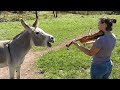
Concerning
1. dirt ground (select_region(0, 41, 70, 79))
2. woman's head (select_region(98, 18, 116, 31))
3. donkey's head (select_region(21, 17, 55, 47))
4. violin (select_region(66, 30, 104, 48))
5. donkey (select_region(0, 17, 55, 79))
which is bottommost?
dirt ground (select_region(0, 41, 70, 79))

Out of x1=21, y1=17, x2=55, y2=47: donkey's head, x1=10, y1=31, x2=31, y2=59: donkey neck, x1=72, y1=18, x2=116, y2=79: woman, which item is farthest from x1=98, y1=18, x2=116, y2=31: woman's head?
x1=10, y1=31, x2=31, y2=59: donkey neck

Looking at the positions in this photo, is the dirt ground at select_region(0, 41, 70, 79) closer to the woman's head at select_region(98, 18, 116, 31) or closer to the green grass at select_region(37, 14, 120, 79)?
the green grass at select_region(37, 14, 120, 79)

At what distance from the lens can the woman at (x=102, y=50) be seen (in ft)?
12.6

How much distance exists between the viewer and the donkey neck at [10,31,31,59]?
231 inches

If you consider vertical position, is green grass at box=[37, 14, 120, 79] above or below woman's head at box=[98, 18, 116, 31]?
below

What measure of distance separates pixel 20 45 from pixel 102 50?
2428 millimetres

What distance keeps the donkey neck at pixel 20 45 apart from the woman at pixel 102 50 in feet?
7.13

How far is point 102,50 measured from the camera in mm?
3990

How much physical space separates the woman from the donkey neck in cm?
217

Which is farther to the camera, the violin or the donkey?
the donkey

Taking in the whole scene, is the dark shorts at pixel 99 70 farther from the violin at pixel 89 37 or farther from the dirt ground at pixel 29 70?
the dirt ground at pixel 29 70

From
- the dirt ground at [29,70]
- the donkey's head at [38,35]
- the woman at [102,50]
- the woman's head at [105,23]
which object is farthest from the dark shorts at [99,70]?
the dirt ground at [29,70]

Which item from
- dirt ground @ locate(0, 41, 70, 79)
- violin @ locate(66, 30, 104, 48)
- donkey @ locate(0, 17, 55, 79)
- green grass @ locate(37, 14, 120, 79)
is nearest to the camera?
violin @ locate(66, 30, 104, 48)
